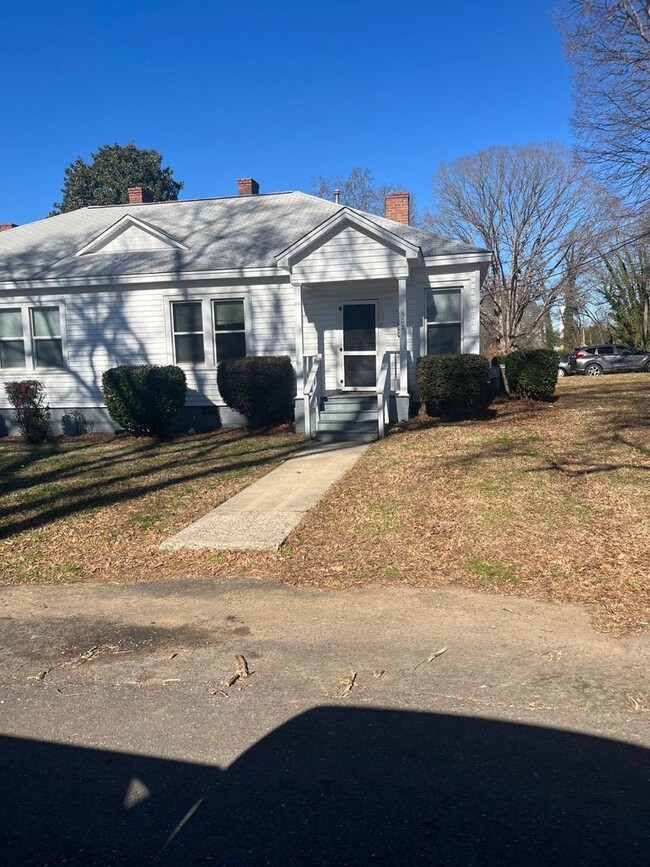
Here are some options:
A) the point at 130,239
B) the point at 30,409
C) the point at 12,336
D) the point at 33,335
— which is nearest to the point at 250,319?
the point at 130,239

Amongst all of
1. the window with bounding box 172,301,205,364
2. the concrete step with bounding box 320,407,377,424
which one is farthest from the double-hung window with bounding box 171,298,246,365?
the concrete step with bounding box 320,407,377,424

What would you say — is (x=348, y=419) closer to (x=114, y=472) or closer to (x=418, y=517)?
(x=114, y=472)

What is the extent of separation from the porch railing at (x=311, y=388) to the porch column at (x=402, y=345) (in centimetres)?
162

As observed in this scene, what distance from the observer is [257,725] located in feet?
11.1

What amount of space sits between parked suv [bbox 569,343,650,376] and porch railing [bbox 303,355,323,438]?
79.8ft

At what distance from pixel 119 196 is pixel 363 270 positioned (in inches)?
1557

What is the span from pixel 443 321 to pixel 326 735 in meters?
11.6

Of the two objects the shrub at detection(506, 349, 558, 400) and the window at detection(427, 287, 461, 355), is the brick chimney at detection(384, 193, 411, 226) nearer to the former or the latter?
the window at detection(427, 287, 461, 355)

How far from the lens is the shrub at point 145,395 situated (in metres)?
13.2

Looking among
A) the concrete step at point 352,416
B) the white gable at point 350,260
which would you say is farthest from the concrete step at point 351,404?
the white gable at point 350,260

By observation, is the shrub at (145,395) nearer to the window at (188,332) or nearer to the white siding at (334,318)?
the window at (188,332)

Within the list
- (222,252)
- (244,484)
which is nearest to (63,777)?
(244,484)

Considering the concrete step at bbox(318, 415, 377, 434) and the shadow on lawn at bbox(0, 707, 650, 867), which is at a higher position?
the concrete step at bbox(318, 415, 377, 434)

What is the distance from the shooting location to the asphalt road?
8.45 feet
